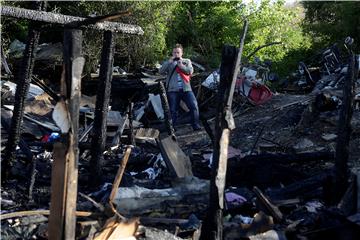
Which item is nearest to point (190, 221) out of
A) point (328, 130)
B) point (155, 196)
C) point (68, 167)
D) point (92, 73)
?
point (155, 196)

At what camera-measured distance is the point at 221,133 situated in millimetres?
3777

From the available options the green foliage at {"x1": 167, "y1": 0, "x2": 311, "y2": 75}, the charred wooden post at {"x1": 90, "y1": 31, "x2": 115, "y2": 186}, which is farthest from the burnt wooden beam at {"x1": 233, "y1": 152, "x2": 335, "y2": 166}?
the green foliage at {"x1": 167, "y1": 0, "x2": 311, "y2": 75}

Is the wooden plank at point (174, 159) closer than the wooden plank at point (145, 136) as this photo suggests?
Yes

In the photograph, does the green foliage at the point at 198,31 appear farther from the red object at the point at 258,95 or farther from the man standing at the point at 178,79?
the man standing at the point at 178,79

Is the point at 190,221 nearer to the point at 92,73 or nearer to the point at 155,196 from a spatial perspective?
the point at 155,196

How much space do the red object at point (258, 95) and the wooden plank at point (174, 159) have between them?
643 cm

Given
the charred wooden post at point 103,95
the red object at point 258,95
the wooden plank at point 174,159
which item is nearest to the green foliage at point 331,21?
the red object at point 258,95

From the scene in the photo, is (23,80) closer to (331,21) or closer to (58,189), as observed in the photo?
(58,189)

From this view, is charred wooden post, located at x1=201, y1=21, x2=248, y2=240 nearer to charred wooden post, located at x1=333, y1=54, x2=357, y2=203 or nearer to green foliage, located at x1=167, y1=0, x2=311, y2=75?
charred wooden post, located at x1=333, y1=54, x2=357, y2=203

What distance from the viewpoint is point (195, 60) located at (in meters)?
16.2

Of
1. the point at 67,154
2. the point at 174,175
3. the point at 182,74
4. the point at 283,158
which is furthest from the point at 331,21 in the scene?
the point at 67,154

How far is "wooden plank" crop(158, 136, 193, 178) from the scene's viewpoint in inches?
217

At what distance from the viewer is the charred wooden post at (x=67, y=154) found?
3.12 metres

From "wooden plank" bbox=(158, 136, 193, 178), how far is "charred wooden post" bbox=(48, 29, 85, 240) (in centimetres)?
236
